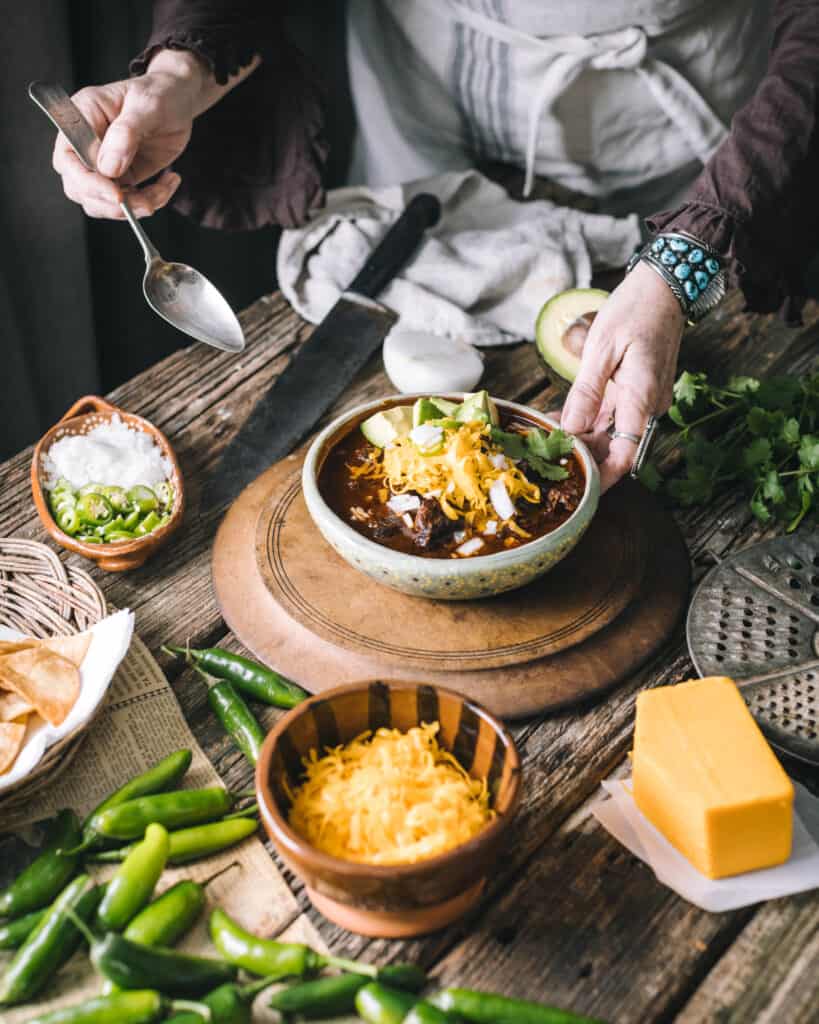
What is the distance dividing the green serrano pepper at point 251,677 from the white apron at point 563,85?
5.54ft

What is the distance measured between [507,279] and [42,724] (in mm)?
1591

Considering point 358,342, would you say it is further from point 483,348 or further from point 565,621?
point 565,621

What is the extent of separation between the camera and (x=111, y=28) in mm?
2785

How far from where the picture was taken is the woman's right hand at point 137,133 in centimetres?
201

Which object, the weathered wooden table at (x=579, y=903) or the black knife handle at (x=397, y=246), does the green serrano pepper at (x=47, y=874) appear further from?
the black knife handle at (x=397, y=246)

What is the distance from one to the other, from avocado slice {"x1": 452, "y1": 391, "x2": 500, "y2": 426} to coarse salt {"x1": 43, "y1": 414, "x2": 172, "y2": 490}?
0.61 m

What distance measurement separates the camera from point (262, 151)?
2.60 m

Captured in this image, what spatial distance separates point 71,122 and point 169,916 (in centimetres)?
148

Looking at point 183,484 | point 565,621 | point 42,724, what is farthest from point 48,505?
point 565,621

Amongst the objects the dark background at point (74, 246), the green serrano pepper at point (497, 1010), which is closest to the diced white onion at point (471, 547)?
the green serrano pepper at point (497, 1010)

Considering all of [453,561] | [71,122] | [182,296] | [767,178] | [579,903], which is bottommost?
[579,903]

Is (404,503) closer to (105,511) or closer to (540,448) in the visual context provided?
(540,448)

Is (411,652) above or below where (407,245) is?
below

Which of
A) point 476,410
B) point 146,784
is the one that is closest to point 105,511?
point 146,784
